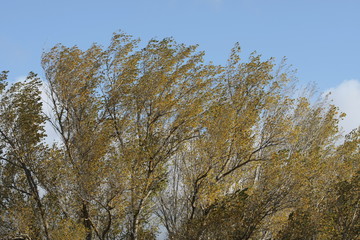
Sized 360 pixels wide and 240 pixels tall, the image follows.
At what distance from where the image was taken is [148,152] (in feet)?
65.1

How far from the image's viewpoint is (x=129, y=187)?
61.4 feet

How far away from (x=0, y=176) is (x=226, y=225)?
10808mm

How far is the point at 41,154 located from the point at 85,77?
3.83 m

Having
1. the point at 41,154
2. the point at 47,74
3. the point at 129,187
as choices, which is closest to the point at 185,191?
the point at 129,187

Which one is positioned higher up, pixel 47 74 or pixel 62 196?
pixel 47 74

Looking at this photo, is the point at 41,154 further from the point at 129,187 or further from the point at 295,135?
the point at 295,135

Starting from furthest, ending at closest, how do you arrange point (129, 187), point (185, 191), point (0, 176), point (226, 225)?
point (0, 176)
point (185, 191)
point (129, 187)
point (226, 225)

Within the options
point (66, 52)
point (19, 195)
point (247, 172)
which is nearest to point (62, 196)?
point (19, 195)

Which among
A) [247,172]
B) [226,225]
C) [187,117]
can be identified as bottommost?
[226,225]

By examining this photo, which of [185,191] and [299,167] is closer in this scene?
[299,167]

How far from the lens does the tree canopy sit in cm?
1852

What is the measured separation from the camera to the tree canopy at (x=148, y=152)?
18.5 m

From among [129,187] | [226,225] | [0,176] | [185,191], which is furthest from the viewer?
[0,176]

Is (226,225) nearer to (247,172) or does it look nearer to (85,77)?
(247,172)
